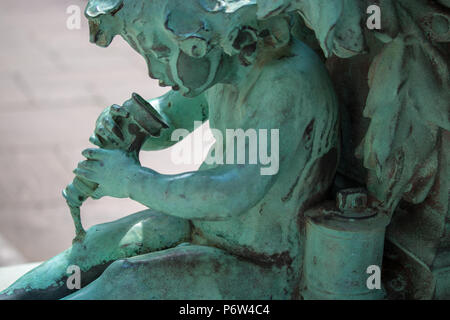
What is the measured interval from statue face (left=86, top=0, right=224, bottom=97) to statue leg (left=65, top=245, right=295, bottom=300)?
38cm

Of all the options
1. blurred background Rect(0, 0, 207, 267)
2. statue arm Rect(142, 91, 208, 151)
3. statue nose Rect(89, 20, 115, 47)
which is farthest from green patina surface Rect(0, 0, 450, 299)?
blurred background Rect(0, 0, 207, 267)

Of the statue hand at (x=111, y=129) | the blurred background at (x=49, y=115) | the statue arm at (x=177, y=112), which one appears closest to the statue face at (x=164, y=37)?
the statue hand at (x=111, y=129)

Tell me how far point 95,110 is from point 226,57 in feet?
10.6

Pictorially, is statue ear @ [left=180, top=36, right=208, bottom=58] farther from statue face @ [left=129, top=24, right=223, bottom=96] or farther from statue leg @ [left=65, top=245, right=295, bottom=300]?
statue leg @ [left=65, top=245, right=295, bottom=300]

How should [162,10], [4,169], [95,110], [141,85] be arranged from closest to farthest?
[162,10], [4,169], [95,110], [141,85]

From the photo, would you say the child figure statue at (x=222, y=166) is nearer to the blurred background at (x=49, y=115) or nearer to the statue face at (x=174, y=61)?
the statue face at (x=174, y=61)

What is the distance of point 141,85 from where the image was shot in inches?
196

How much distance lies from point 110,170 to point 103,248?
293 millimetres

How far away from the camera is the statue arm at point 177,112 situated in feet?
5.85

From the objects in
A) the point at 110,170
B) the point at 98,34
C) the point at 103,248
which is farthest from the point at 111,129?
the point at 103,248

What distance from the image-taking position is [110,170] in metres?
1.49
